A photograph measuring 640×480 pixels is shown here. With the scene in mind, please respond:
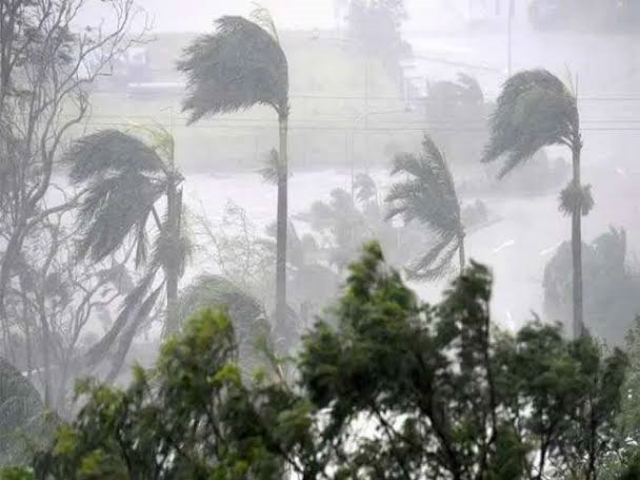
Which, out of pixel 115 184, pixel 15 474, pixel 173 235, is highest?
pixel 115 184

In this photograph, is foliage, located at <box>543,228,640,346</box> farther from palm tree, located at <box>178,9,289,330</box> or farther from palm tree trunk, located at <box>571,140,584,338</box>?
palm tree, located at <box>178,9,289,330</box>

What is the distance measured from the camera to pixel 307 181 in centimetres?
2566

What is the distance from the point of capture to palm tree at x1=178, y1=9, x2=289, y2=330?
42.0 feet

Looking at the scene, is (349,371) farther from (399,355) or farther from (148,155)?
(148,155)

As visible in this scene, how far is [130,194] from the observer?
12.9m

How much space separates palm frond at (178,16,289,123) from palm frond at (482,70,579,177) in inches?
89.8

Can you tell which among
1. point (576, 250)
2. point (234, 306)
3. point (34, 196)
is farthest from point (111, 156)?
point (576, 250)

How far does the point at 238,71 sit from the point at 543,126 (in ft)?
10.1

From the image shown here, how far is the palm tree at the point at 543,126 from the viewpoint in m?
12.8

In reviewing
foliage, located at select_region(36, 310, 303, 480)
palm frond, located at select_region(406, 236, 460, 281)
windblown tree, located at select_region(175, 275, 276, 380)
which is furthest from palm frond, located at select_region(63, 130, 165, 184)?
foliage, located at select_region(36, 310, 303, 480)

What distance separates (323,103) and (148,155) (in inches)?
686

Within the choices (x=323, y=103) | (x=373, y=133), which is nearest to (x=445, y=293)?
(x=373, y=133)

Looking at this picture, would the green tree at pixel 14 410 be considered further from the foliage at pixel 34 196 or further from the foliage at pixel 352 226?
the foliage at pixel 352 226

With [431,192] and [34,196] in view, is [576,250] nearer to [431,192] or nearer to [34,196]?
[431,192]
